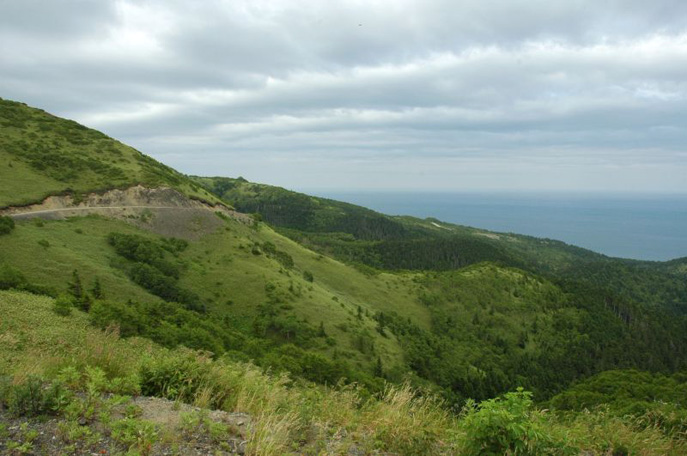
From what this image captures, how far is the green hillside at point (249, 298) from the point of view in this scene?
90.0ft

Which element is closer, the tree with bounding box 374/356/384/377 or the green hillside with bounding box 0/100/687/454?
the green hillside with bounding box 0/100/687/454

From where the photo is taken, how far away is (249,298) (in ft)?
155

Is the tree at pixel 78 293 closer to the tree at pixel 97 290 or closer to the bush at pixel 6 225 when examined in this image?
the tree at pixel 97 290

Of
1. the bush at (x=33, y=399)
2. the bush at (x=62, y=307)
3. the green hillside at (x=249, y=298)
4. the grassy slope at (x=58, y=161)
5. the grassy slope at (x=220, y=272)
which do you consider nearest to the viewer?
the bush at (x=33, y=399)

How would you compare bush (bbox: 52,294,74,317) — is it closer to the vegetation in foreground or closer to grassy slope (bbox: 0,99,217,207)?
the vegetation in foreground

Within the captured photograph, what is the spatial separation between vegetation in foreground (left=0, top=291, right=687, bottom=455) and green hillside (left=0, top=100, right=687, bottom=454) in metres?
0.58

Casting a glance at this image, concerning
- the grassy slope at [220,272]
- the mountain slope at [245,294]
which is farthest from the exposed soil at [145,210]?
the grassy slope at [220,272]

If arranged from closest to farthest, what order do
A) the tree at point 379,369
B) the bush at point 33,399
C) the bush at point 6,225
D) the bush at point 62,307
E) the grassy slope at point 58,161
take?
the bush at point 33,399 → the bush at point 62,307 → the bush at point 6,225 → the tree at point 379,369 → the grassy slope at point 58,161

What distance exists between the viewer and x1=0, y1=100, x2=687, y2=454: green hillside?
90.0 feet

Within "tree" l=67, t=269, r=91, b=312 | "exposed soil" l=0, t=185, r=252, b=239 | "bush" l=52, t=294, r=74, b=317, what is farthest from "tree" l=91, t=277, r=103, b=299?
"exposed soil" l=0, t=185, r=252, b=239

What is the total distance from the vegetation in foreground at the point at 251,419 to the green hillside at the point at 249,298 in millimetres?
577

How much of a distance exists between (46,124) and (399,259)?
490 feet

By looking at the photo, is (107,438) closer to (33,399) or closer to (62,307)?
(33,399)

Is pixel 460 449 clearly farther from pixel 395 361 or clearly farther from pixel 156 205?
pixel 156 205
